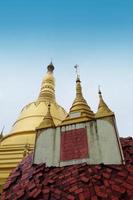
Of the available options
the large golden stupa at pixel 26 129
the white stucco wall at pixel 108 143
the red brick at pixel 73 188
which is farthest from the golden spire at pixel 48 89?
the red brick at pixel 73 188

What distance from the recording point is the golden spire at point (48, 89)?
61.7ft

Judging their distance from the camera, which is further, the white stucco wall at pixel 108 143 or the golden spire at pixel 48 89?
the golden spire at pixel 48 89

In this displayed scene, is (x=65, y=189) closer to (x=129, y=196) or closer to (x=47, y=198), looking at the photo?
(x=47, y=198)

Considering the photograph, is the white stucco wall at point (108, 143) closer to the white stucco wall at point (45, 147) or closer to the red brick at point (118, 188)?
the red brick at point (118, 188)

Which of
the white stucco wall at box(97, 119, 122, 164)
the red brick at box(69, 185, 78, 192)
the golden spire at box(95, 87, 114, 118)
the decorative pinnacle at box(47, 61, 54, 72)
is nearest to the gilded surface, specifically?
the golden spire at box(95, 87, 114, 118)

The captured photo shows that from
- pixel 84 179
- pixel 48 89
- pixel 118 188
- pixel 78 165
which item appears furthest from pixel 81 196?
pixel 48 89

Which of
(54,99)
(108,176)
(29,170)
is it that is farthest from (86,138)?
(54,99)

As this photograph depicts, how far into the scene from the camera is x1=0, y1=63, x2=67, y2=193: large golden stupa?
11.7 meters

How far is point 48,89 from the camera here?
2002cm

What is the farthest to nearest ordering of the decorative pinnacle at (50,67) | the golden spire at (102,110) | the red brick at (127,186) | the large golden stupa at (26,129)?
the decorative pinnacle at (50,67) < the large golden stupa at (26,129) < the golden spire at (102,110) < the red brick at (127,186)

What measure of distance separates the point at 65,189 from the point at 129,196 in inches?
61.2

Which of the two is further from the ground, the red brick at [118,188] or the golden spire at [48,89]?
the golden spire at [48,89]

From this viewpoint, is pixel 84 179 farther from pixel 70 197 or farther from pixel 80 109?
pixel 80 109

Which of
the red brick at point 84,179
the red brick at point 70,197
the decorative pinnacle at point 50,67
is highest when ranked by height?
the decorative pinnacle at point 50,67
